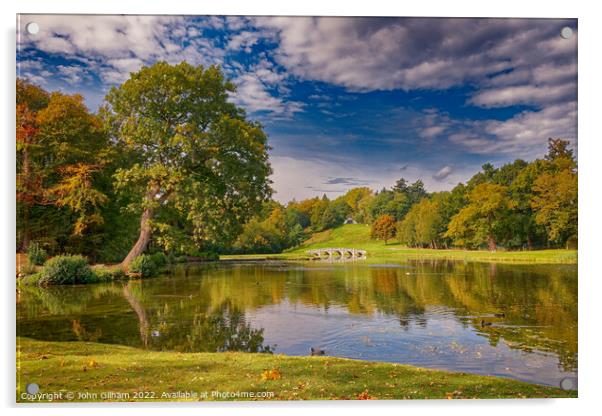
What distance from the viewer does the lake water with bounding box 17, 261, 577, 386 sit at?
7.07 m

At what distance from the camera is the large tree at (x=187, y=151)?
934 cm

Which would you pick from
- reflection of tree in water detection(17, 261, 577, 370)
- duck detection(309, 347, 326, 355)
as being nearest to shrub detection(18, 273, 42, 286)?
reflection of tree in water detection(17, 261, 577, 370)

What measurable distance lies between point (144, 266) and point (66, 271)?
1.71m

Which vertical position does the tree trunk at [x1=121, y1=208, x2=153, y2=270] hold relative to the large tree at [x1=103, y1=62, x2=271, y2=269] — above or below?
below

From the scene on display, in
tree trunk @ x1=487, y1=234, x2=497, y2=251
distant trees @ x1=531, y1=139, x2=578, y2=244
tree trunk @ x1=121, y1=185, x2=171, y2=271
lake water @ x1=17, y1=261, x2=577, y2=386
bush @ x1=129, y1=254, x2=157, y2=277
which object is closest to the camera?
lake water @ x1=17, y1=261, x2=577, y2=386

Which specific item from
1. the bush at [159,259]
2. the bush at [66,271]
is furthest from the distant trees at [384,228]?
the bush at [66,271]

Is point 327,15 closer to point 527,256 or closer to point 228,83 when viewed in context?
point 228,83

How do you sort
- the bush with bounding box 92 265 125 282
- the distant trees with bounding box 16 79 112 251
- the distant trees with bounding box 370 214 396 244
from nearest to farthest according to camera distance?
1. the distant trees with bounding box 16 79 112 251
2. the bush with bounding box 92 265 125 282
3. the distant trees with bounding box 370 214 396 244

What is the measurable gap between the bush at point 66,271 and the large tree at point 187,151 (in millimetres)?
875

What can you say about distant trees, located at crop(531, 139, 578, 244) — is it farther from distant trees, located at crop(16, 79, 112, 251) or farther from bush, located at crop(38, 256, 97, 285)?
bush, located at crop(38, 256, 97, 285)

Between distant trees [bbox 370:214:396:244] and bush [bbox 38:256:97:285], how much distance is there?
25.2 ft

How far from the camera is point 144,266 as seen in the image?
1048 cm

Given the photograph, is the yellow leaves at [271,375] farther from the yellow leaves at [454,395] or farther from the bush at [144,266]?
the bush at [144,266]

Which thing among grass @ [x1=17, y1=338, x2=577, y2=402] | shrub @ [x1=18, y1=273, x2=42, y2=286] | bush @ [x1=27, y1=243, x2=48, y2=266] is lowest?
grass @ [x1=17, y1=338, x2=577, y2=402]
